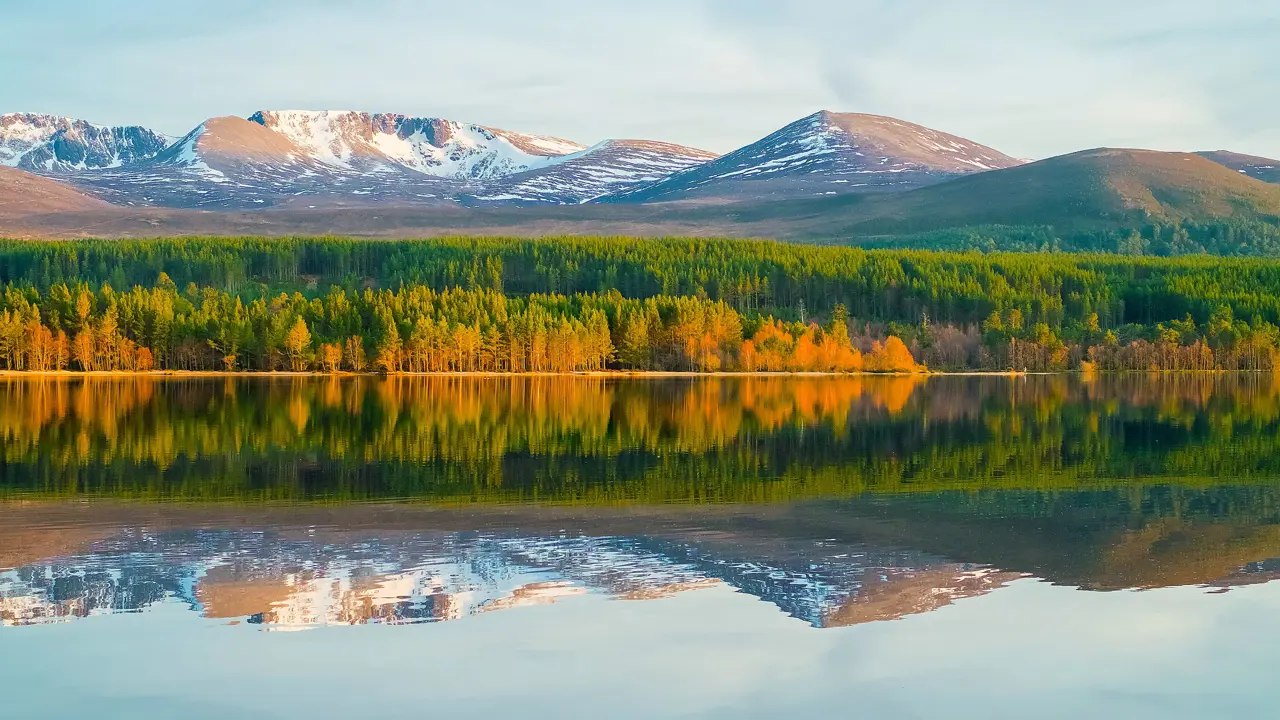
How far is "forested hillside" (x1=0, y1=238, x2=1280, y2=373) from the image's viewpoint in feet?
449

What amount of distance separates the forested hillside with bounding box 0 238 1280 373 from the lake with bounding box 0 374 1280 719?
92.8m

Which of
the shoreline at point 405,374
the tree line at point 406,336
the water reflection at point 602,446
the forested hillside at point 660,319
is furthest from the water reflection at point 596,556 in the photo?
the forested hillside at point 660,319

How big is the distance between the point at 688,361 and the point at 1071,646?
128m

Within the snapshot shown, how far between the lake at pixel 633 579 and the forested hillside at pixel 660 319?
92.8m

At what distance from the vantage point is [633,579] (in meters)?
23.0

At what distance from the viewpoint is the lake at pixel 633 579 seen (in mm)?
17188

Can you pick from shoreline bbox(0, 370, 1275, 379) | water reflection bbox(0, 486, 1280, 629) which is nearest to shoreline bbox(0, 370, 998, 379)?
shoreline bbox(0, 370, 1275, 379)

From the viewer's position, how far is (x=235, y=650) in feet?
60.8

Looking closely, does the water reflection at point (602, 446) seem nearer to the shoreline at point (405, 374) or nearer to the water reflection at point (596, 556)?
the water reflection at point (596, 556)

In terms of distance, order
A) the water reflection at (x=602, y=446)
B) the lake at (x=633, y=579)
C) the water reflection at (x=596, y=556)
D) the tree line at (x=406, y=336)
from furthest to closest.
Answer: the tree line at (x=406, y=336)
the water reflection at (x=602, y=446)
the water reflection at (x=596, y=556)
the lake at (x=633, y=579)

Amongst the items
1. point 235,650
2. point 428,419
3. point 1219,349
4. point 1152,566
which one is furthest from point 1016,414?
point 1219,349

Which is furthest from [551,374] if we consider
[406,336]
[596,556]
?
[596,556]

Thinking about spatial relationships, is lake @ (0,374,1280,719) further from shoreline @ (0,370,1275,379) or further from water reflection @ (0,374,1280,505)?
shoreline @ (0,370,1275,379)

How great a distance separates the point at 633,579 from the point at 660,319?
127 m
